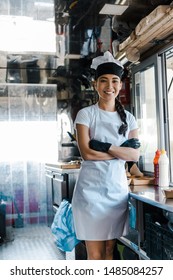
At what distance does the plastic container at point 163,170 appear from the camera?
2207 millimetres

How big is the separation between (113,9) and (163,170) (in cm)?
132

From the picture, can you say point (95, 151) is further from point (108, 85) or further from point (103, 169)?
point (108, 85)

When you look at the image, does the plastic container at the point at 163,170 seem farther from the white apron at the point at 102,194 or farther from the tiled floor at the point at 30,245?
the tiled floor at the point at 30,245

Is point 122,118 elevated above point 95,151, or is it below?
above

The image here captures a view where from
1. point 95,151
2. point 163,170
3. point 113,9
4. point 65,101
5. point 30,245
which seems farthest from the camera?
point 65,101

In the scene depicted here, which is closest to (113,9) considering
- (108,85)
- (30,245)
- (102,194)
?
(108,85)

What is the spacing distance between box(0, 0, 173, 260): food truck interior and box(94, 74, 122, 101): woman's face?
506 mm

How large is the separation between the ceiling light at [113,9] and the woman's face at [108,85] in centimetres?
100

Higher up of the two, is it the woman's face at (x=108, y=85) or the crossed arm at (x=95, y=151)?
the woman's face at (x=108, y=85)

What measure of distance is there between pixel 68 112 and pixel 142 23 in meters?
2.77

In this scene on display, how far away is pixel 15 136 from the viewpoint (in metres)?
4.90

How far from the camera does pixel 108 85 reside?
1.80m

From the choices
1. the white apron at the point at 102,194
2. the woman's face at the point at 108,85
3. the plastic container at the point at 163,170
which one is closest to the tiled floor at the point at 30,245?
the plastic container at the point at 163,170
